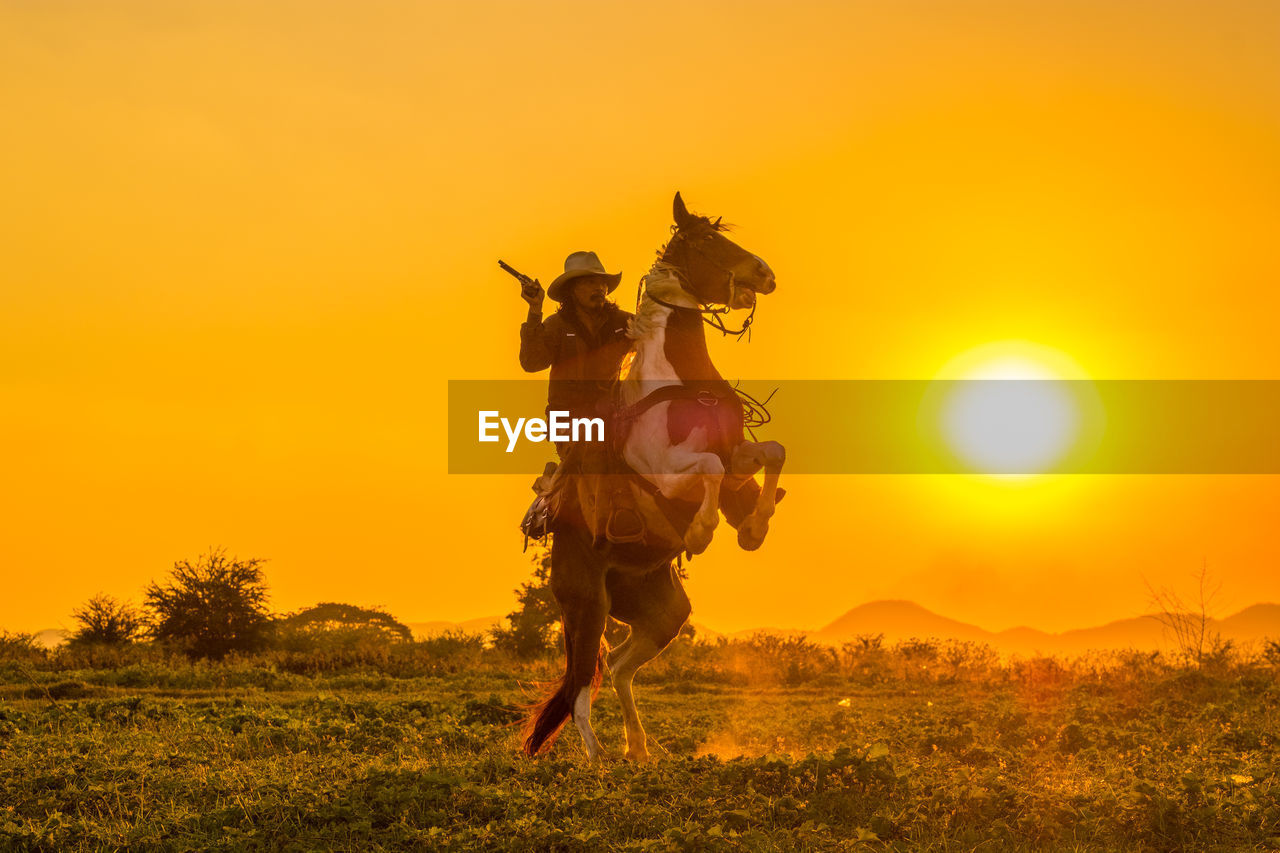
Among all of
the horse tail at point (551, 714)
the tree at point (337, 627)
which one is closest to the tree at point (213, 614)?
the tree at point (337, 627)

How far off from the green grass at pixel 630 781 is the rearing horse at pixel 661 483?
34.0 inches

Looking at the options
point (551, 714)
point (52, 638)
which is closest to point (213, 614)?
point (52, 638)

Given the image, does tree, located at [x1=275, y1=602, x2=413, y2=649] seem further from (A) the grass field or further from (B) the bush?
(A) the grass field

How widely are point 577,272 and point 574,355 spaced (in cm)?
70

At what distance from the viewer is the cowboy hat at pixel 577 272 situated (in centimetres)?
1136

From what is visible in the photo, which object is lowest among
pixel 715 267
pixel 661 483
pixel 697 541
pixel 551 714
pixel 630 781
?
pixel 630 781

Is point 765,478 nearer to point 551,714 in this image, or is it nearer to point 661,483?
point 661,483

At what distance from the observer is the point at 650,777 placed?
9477 mm

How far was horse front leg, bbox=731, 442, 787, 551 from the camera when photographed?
10141mm

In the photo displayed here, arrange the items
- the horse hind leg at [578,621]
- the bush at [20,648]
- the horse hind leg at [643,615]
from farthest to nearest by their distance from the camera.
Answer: the bush at [20,648] → the horse hind leg at [643,615] → the horse hind leg at [578,621]

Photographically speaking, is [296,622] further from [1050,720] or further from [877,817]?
[877,817]

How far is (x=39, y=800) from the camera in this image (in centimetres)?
1004

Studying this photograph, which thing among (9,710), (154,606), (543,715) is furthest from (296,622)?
(543,715)

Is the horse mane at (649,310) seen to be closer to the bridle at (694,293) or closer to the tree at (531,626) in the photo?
the bridle at (694,293)
